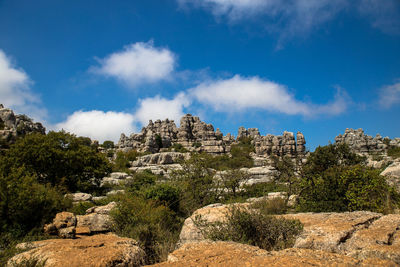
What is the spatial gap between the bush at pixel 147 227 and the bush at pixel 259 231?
1719mm

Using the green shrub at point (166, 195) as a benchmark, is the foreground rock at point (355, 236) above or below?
below

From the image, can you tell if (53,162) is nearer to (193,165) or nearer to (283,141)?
(193,165)

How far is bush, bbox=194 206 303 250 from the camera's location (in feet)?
18.0

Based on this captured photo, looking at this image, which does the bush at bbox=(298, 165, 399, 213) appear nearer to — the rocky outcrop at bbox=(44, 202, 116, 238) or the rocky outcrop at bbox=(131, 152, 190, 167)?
the rocky outcrop at bbox=(44, 202, 116, 238)

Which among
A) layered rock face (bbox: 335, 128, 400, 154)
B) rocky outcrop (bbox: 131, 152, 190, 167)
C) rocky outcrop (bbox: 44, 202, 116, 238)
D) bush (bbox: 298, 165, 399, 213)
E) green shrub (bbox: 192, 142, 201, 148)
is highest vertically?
green shrub (bbox: 192, 142, 201, 148)

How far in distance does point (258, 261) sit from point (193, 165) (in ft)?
47.9

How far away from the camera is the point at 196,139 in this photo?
83250 millimetres

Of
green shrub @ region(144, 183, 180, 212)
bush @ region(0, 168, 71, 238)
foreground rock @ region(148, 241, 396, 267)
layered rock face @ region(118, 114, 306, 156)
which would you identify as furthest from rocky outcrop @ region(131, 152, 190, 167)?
foreground rock @ region(148, 241, 396, 267)

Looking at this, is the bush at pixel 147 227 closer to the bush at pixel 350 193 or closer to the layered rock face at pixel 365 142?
the bush at pixel 350 193

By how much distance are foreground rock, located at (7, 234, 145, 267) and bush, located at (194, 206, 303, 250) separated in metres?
1.96

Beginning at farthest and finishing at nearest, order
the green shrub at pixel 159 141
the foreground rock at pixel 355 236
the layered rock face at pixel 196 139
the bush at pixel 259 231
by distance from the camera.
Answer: the green shrub at pixel 159 141
the layered rock face at pixel 196 139
the bush at pixel 259 231
the foreground rock at pixel 355 236

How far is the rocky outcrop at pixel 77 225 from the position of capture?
909 centimetres

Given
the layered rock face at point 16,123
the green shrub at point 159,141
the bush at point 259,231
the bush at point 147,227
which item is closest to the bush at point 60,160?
the bush at point 147,227

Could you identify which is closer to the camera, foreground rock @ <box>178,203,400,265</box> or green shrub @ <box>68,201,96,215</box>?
foreground rock @ <box>178,203,400,265</box>
